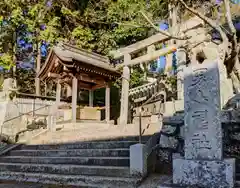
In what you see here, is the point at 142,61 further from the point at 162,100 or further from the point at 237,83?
the point at 237,83

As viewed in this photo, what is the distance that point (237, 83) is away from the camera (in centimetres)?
816

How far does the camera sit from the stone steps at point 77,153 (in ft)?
20.2

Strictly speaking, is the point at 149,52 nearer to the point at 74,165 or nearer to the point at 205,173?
the point at 74,165

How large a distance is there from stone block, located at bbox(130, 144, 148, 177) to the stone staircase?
0.14 metres

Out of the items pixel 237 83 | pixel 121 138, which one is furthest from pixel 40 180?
pixel 237 83

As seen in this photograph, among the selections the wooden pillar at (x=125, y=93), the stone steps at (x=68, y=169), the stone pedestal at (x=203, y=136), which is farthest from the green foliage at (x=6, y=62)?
the stone pedestal at (x=203, y=136)

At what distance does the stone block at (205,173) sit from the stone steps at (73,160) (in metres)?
1.72

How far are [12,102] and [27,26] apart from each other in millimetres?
7438

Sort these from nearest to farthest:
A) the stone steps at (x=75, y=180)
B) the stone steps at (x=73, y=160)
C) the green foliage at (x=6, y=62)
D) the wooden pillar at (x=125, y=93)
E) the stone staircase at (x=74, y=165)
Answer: the stone steps at (x=75, y=180) → the stone staircase at (x=74, y=165) → the stone steps at (x=73, y=160) → the wooden pillar at (x=125, y=93) → the green foliage at (x=6, y=62)

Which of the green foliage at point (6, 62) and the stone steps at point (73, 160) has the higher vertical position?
the green foliage at point (6, 62)

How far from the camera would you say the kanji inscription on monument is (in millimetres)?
3873

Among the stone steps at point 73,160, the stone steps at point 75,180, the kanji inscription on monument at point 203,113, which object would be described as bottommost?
the stone steps at point 75,180

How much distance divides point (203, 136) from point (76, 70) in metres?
8.75

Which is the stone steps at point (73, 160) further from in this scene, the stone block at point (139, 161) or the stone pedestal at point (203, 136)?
the stone pedestal at point (203, 136)
